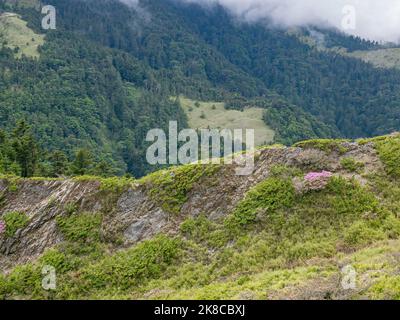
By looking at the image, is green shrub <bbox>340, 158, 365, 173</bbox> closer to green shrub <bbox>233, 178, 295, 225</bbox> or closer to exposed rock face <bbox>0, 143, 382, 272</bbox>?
exposed rock face <bbox>0, 143, 382, 272</bbox>

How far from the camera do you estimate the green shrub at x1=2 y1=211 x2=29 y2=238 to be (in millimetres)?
27000

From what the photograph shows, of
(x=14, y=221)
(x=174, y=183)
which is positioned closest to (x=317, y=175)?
(x=174, y=183)

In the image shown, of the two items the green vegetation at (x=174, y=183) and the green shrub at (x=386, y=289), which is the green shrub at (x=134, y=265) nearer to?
the green vegetation at (x=174, y=183)

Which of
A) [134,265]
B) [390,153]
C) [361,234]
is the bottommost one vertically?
[134,265]

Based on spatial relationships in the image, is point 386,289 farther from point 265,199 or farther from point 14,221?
point 14,221

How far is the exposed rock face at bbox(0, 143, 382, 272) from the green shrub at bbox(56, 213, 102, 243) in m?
0.34

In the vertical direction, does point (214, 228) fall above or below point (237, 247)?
above

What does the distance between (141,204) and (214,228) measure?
466 cm

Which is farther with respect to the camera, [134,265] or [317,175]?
[317,175]

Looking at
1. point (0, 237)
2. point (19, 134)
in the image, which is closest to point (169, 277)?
point (0, 237)

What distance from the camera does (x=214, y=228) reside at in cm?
2427

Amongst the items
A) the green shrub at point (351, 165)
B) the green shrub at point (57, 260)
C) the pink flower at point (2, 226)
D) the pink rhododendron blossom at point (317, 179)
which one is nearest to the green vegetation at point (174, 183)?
the pink rhododendron blossom at point (317, 179)

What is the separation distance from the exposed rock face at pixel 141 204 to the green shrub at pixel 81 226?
1.12 feet
